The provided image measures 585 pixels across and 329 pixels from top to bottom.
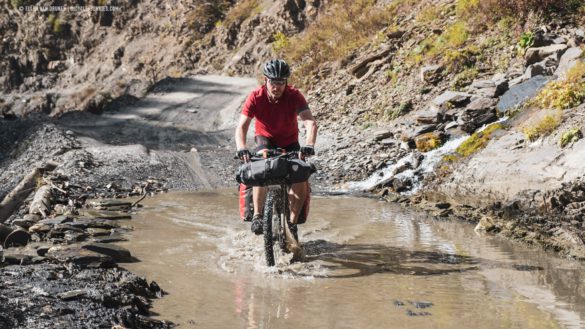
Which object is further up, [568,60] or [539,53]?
[539,53]

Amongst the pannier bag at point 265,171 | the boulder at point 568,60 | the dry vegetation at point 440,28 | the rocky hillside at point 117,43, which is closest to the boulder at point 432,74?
the dry vegetation at point 440,28

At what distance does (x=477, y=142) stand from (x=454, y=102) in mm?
3457

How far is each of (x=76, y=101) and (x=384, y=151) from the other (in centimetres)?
3039

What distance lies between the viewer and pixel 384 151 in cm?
1577

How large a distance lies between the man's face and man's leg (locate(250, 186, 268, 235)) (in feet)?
3.57

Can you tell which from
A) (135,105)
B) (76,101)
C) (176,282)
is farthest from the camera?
(76,101)

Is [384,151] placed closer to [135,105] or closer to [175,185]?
[175,185]

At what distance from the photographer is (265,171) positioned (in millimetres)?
6734

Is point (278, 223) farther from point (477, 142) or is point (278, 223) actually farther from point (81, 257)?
point (477, 142)

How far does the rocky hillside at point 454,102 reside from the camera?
382 inches

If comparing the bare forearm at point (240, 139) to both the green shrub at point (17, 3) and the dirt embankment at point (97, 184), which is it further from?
the green shrub at point (17, 3)

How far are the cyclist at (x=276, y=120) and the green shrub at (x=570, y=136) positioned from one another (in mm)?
4661

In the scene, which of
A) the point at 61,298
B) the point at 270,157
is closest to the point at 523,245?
the point at 270,157

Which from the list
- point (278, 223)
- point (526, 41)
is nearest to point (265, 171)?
point (278, 223)
